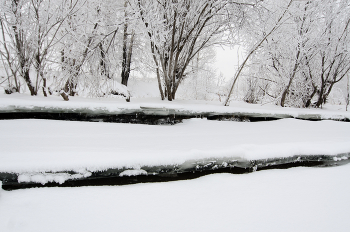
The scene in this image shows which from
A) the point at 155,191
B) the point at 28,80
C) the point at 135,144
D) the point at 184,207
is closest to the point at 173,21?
the point at 135,144

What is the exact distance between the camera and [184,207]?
1061mm

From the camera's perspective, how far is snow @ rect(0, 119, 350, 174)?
110 cm

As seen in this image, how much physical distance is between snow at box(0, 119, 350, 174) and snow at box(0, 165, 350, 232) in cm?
16

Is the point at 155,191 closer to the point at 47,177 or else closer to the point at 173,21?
the point at 47,177

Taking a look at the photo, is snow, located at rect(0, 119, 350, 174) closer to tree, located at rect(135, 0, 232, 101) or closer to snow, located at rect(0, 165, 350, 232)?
snow, located at rect(0, 165, 350, 232)

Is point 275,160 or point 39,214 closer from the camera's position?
point 39,214

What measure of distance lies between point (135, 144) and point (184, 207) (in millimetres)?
671

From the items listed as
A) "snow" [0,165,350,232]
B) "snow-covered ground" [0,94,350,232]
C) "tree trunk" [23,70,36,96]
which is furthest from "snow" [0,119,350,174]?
"tree trunk" [23,70,36,96]

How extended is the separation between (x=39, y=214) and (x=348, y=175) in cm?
229

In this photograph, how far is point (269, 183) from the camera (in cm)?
135

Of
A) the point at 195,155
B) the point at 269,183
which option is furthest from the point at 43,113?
the point at 269,183

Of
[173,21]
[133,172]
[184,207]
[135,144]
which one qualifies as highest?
[173,21]

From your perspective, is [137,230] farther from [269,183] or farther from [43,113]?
[43,113]

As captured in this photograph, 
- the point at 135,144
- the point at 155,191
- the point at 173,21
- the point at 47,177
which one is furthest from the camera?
the point at 173,21
